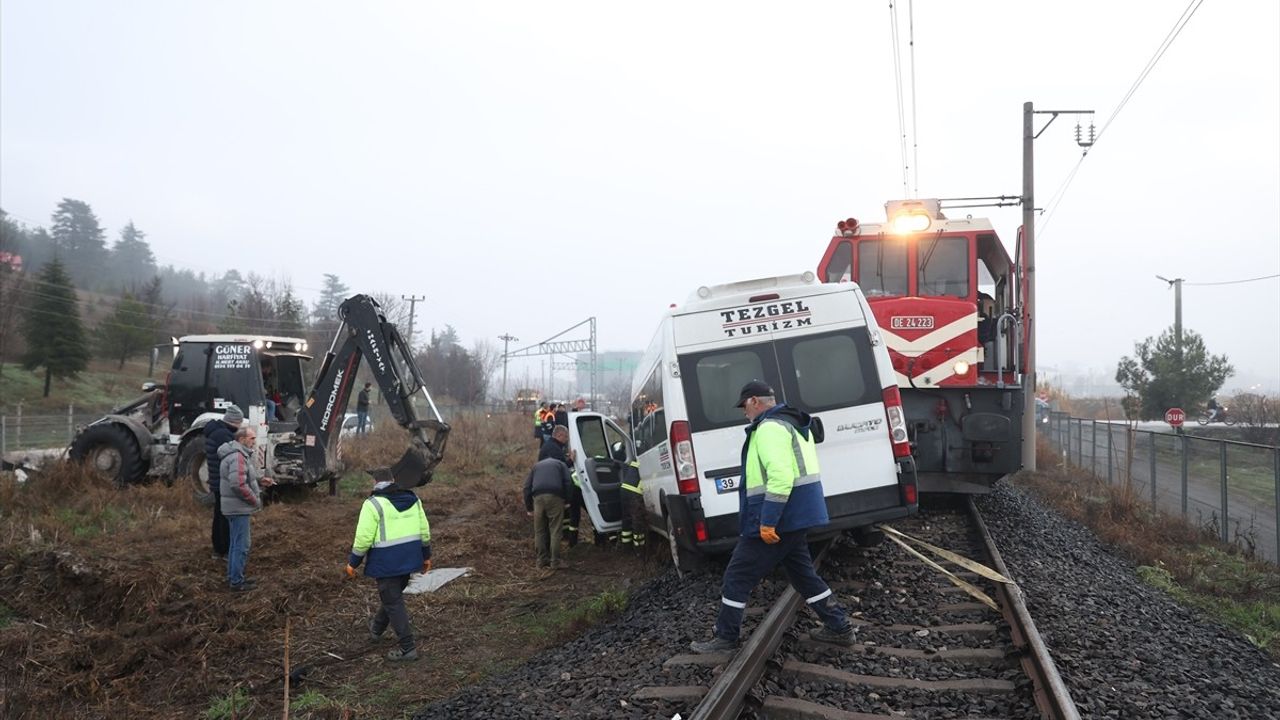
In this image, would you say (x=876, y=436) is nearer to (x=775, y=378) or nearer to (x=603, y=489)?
(x=775, y=378)

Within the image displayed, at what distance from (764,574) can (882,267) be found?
6454mm

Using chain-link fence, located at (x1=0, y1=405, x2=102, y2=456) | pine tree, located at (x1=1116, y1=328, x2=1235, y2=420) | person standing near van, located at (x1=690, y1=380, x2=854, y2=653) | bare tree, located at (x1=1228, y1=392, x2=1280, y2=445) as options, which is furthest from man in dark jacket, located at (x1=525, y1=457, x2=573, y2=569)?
pine tree, located at (x1=1116, y1=328, x2=1235, y2=420)

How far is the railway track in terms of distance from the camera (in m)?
4.41

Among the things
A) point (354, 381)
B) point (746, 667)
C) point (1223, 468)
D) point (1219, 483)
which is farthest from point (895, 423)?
point (354, 381)

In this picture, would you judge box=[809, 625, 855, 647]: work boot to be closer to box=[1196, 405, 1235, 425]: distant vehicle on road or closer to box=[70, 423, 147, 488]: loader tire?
box=[70, 423, 147, 488]: loader tire

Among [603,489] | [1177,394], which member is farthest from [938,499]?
[1177,394]

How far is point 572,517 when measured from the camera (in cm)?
1126

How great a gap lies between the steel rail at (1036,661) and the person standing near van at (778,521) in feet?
3.46

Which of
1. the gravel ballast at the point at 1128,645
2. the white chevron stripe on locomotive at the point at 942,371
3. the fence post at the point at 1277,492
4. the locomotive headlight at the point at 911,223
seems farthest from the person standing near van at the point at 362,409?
the fence post at the point at 1277,492

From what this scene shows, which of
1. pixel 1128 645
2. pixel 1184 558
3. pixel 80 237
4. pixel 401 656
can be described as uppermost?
pixel 80 237

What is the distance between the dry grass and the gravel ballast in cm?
38

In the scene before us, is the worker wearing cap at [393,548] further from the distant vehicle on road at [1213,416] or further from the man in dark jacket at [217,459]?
the distant vehicle on road at [1213,416]

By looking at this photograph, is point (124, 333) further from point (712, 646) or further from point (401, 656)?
point (712, 646)

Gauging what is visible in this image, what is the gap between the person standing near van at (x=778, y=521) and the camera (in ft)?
17.8
